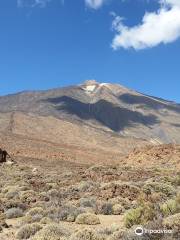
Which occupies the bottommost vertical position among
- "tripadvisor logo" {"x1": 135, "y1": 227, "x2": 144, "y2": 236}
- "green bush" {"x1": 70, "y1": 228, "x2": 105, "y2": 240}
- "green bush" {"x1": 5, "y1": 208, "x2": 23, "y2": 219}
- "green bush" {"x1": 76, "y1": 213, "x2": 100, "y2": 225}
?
"green bush" {"x1": 70, "y1": 228, "x2": 105, "y2": 240}

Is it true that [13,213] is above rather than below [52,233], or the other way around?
above

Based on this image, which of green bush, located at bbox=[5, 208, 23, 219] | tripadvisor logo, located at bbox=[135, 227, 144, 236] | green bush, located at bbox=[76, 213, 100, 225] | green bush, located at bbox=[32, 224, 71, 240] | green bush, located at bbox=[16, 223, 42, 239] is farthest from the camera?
green bush, located at bbox=[5, 208, 23, 219]

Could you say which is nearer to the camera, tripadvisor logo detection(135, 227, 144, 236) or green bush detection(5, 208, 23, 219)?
tripadvisor logo detection(135, 227, 144, 236)

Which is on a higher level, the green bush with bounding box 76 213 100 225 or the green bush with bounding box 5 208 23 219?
the green bush with bounding box 5 208 23 219

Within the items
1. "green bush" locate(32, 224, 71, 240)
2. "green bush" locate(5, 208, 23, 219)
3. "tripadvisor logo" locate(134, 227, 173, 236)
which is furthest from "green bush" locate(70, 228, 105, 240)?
"green bush" locate(5, 208, 23, 219)

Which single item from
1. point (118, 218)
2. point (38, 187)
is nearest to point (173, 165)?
point (38, 187)

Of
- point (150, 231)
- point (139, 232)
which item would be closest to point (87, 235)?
point (139, 232)

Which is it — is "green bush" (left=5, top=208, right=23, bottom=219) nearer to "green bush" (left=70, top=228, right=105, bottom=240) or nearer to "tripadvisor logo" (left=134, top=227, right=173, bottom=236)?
"green bush" (left=70, top=228, right=105, bottom=240)

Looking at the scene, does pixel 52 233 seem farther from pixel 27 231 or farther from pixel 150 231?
pixel 150 231

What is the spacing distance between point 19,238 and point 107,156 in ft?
249

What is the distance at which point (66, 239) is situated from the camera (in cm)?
1124

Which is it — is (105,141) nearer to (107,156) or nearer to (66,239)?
Answer: (107,156)

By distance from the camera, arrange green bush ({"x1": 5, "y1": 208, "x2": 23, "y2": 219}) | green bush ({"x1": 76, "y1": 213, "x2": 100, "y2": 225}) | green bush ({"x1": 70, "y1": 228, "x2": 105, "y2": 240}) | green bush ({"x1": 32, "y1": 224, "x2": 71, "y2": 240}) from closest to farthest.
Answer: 1. green bush ({"x1": 70, "y1": 228, "x2": 105, "y2": 240})
2. green bush ({"x1": 32, "y1": 224, "x2": 71, "y2": 240})
3. green bush ({"x1": 76, "y1": 213, "x2": 100, "y2": 225})
4. green bush ({"x1": 5, "y1": 208, "x2": 23, "y2": 219})

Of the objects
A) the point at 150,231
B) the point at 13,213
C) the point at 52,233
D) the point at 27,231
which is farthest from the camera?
the point at 13,213
